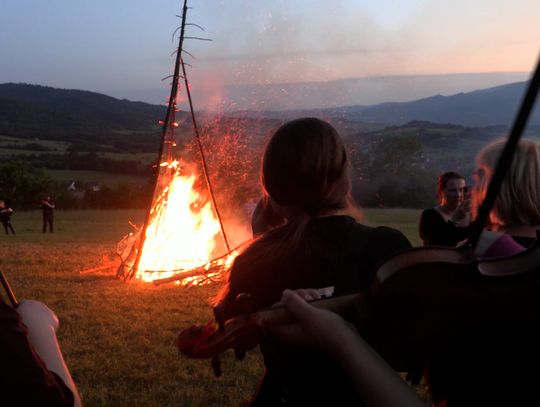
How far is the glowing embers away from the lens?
10625 mm

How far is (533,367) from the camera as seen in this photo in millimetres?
1146

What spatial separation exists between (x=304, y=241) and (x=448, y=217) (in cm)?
458

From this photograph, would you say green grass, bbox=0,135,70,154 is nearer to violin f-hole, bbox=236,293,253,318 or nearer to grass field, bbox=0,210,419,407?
grass field, bbox=0,210,419,407

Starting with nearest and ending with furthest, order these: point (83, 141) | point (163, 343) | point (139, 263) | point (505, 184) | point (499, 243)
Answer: point (499, 243)
point (505, 184)
point (163, 343)
point (139, 263)
point (83, 141)

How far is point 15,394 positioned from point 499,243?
1415mm

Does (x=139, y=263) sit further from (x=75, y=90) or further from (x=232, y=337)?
(x=75, y=90)

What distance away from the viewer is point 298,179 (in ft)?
6.35

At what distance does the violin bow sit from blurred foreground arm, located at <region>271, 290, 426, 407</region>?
32 centimetres

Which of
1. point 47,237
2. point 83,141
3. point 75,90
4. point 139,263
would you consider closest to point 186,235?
point 139,263

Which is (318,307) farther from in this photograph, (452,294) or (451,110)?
(451,110)

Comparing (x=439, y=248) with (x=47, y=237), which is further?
(x=47, y=237)

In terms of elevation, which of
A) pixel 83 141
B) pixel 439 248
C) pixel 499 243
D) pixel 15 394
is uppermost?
pixel 439 248

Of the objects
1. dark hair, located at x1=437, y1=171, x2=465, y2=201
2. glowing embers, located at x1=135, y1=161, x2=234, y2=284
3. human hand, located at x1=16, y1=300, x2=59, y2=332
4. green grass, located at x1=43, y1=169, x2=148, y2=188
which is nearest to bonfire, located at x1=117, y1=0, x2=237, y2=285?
glowing embers, located at x1=135, y1=161, x2=234, y2=284

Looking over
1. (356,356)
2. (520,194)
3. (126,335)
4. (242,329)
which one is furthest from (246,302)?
(126,335)
